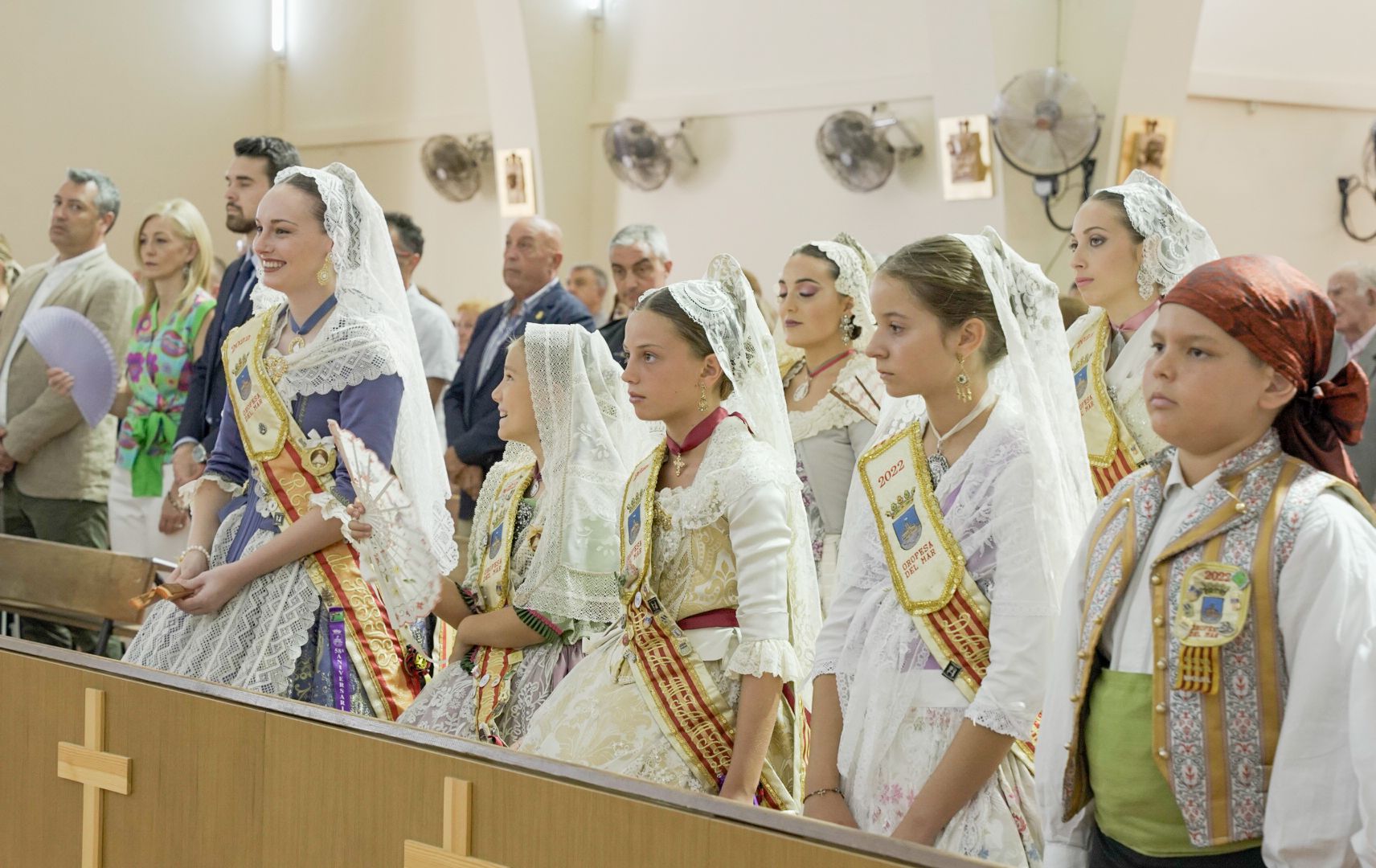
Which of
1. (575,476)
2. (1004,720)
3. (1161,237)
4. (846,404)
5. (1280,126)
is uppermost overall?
(1280,126)

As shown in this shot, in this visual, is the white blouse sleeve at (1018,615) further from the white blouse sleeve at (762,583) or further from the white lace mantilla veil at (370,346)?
the white lace mantilla veil at (370,346)

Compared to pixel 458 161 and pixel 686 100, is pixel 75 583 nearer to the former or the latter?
pixel 686 100

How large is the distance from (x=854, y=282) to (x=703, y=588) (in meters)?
1.48

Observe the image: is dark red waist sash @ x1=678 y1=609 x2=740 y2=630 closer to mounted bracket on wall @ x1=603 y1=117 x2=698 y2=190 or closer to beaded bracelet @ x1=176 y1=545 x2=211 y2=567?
beaded bracelet @ x1=176 y1=545 x2=211 y2=567

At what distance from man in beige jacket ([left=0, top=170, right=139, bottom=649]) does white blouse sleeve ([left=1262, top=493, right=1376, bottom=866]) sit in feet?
15.7

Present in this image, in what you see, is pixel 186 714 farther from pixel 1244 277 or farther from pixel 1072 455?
pixel 1244 277

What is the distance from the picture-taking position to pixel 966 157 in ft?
28.7

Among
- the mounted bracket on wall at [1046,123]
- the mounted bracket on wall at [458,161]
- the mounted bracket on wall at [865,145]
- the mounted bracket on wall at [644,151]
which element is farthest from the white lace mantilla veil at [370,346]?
the mounted bracket on wall at [458,161]

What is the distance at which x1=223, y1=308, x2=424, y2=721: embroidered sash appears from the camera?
122 inches

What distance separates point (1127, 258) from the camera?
3520 mm

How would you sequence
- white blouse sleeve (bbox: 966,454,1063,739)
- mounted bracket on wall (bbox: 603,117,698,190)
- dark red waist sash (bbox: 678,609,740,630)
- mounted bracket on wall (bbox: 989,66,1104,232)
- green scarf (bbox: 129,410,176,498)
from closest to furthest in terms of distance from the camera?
white blouse sleeve (bbox: 966,454,1063,739)
dark red waist sash (bbox: 678,609,740,630)
green scarf (bbox: 129,410,176,498)
mounted bracket on wall (bbox: 989,66,1104,232)
mounted bracket on wall (bbox: 603,117,698,190)

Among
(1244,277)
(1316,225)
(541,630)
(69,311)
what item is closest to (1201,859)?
(1244,277)

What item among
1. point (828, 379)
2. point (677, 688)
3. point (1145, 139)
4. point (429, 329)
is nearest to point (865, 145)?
point (1145, 139)

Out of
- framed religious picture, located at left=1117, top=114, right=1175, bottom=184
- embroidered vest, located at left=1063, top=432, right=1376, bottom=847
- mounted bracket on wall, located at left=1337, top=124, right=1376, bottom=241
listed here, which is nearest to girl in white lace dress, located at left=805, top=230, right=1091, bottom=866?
embroidered vest, located at left=1063, top=432, right=1376, bottom=847
